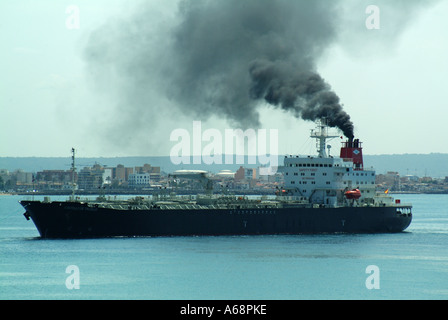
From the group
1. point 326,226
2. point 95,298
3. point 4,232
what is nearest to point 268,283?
point 95,298

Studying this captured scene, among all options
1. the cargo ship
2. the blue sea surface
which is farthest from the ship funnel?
the blue sea surface

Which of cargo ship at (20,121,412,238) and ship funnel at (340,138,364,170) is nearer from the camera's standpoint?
cargo ship at (20,121,412,238)

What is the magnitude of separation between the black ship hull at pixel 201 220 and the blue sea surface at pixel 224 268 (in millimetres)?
1462

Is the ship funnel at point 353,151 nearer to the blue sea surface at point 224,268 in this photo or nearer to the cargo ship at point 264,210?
the cargo ship at point 264,210

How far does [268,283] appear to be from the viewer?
48219 millimetres

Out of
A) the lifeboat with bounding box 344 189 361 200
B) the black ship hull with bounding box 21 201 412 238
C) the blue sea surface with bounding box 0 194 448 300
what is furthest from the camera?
the lifeboat with bounding box 344 189 361 200

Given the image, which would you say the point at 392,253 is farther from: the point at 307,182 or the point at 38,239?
the point at 38,239

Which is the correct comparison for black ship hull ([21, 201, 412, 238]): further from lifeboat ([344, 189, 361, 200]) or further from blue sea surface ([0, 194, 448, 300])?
blue sea surface ([0, 194, 448, 300])

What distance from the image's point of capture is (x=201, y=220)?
71375mm

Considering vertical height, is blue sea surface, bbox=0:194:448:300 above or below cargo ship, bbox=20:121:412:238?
below

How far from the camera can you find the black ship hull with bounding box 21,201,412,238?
67.5m

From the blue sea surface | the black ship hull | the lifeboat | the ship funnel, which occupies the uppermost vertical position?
the ship funnel

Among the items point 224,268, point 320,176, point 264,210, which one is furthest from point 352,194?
point 224,268
